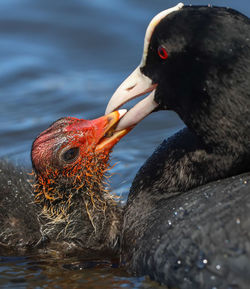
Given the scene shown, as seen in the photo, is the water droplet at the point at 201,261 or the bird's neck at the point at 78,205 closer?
the water droplet at the point at 201,261

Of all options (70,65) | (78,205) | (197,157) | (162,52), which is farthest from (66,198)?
(70,65)

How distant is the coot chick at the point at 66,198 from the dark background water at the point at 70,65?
4.17 ft

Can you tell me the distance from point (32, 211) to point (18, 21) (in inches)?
181

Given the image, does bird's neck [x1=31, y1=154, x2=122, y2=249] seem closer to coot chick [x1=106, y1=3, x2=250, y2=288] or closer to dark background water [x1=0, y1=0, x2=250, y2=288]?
coot chick [x1=106, y1=3, x2=250, y2=288]

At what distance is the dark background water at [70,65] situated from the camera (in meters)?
8.03

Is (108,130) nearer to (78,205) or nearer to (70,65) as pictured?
(78,205)

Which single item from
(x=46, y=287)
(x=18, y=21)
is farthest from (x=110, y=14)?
(x=46, y=287)

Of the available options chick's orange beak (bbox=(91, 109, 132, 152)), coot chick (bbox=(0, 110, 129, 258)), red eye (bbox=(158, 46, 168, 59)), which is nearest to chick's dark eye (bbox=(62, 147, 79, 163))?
coot chick (bbox=(0, 110, 129, 258))

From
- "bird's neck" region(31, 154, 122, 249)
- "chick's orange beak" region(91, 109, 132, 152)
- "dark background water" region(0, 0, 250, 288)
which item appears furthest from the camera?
"dark background water" region(0, 0, 250, 288)

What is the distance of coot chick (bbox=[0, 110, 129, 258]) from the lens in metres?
5.59

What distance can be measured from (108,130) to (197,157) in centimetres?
66

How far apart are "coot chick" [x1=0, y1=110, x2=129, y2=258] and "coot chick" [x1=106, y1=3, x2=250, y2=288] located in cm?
24

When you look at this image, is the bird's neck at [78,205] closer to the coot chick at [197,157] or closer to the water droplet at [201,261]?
the coot chick at [197,157]

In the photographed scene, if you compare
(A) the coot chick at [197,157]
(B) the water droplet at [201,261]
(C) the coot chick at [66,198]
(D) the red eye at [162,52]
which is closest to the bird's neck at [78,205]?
(C) the coot chick at [66,198]
